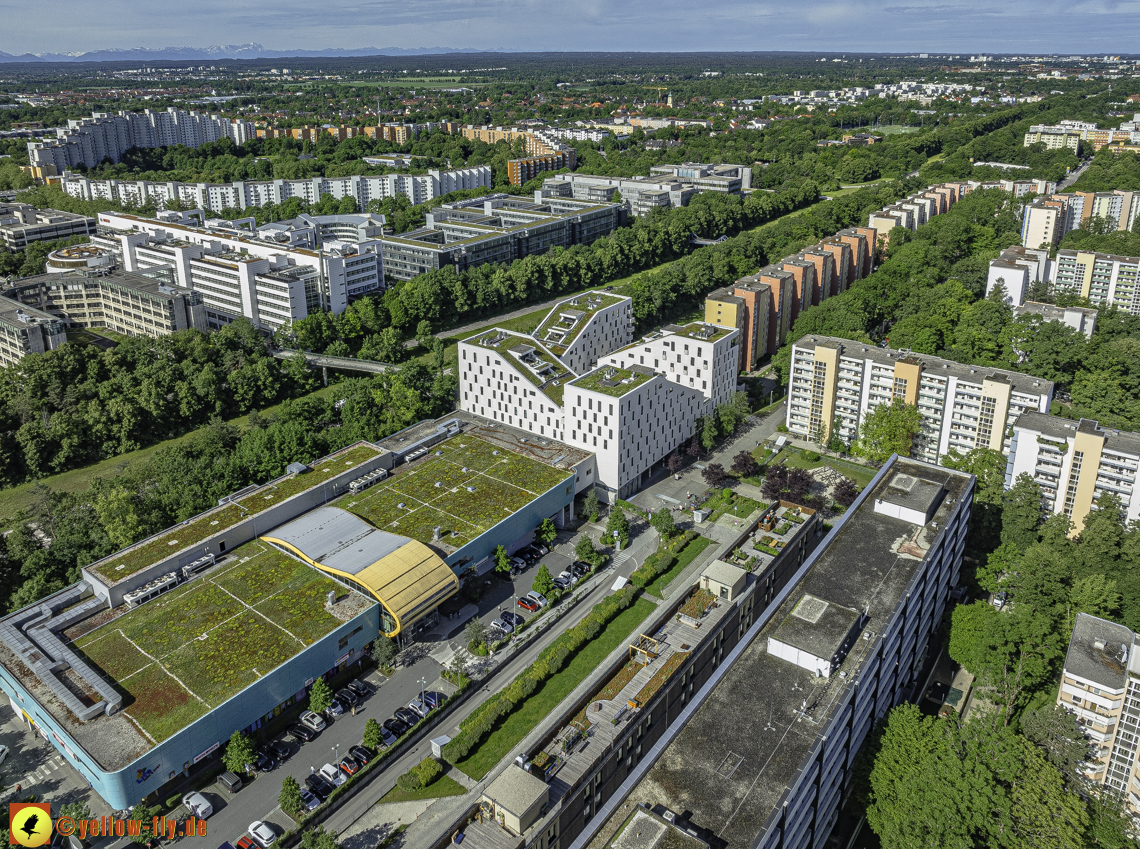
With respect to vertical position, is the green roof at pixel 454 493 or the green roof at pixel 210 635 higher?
the green roof at pixel 454 493

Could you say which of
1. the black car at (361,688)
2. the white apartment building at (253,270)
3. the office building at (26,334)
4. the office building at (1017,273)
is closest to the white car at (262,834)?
the black car at (361,688)

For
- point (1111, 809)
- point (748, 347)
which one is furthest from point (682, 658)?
point (748, 347)

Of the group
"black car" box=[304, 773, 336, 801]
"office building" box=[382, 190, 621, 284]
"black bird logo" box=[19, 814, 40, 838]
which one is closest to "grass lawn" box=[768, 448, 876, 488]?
"black car" box=[304, 773, 336, 801]

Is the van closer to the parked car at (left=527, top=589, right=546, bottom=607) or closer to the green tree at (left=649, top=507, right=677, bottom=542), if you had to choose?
the parked car at (left=527, top=589, right=546, bottom=607)

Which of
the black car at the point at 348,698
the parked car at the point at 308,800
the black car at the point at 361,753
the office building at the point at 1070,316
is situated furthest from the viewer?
the office building at the point at 1070,316

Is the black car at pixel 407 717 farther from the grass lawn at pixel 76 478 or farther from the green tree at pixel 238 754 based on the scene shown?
the grass lawn at pixel 76 478

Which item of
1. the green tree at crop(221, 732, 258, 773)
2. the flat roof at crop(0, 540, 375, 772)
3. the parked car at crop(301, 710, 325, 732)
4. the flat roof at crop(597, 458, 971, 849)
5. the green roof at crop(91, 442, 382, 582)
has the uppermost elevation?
the flat roof at crop(597, 458, 971, 849)

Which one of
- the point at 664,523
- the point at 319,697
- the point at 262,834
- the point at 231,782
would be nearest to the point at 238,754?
the point at 231,782
